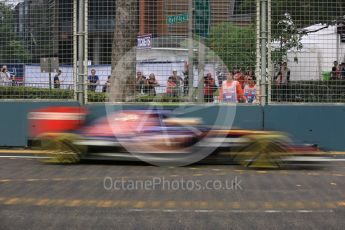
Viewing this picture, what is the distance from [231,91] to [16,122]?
4.51 m

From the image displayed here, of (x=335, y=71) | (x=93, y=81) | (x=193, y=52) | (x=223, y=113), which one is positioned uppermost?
(x=193, y=52)

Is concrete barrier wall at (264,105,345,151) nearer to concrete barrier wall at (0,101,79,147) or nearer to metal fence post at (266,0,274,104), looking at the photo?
metal fence post at (266,0,274,104)

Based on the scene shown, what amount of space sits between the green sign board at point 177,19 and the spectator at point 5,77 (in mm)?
3517

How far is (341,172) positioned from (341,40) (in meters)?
3.53

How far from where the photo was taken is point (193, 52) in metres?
10.8

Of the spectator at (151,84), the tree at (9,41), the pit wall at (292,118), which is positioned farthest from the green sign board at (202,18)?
the tree at (9,41)

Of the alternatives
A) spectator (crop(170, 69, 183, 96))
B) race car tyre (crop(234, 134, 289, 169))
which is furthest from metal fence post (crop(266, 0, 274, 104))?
race car tyre (crop(234, 134, 289, 169))

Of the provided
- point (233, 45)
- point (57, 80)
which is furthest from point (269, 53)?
point (57, 80)

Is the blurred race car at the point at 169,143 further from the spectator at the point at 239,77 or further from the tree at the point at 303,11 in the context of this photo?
the tree at the point at 303,11

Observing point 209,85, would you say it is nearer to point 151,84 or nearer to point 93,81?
point 151,84

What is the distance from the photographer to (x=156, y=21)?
1107 cm

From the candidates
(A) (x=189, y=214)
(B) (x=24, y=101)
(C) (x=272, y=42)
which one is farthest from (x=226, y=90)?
(A) (x=189, y=214)

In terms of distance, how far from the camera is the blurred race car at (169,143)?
27.8ft

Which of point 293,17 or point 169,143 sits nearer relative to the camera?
point 169,143
